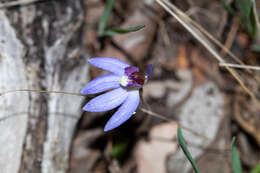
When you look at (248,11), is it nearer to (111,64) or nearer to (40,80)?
(111,64)

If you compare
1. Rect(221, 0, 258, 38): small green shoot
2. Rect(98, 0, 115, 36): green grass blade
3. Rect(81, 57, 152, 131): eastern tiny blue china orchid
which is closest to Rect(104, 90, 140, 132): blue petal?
Rect(81, 57, 152, 131): eastern tiny blue china orchid

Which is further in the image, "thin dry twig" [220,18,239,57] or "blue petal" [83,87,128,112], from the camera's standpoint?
"thin dry twig" [220,18,239,57]

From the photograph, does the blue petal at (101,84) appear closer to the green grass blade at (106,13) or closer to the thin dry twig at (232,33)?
the green grass blade at (106,13)

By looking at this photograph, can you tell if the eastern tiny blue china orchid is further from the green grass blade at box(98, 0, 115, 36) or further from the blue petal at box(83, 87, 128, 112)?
the green grass blade at box(98, 0, 115, 36)

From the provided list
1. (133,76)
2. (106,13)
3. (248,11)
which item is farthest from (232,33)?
(133,76)

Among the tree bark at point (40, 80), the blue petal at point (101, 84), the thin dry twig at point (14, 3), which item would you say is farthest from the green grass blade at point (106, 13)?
the blue petal at point (101, 84)

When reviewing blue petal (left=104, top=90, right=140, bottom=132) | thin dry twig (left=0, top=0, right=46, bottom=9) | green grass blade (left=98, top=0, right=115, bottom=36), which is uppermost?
thin dry twig (left=0, top=0, right=46, bottom=9)

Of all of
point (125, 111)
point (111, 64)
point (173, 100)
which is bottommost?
point (173, 100)

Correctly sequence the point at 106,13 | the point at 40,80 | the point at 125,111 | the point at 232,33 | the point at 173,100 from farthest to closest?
the point at 232,33, the point at 173,100, the point at 106,13, the point at 40,80, the point at 125,111
